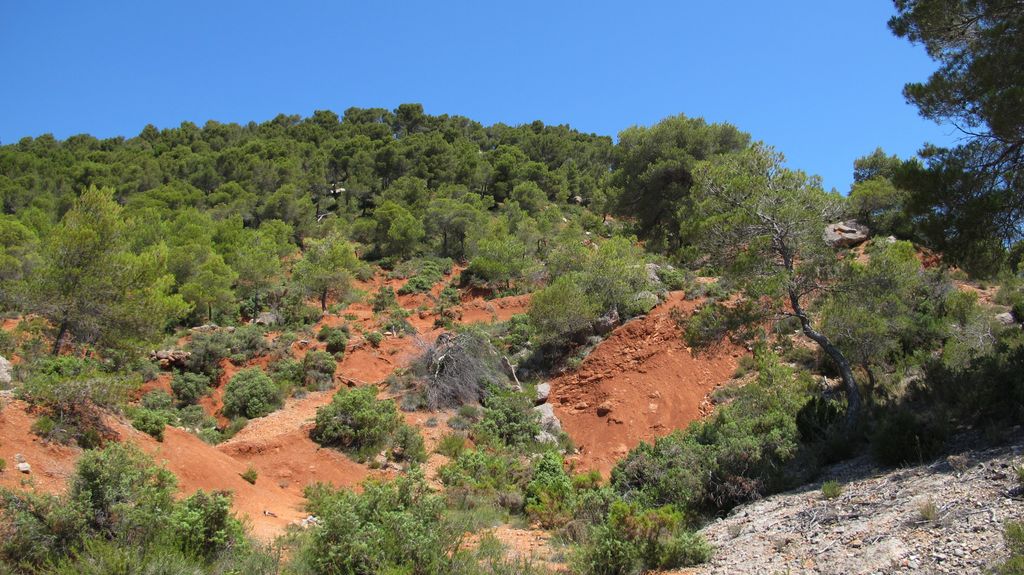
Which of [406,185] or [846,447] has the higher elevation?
[406,185]

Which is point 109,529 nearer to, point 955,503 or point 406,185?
point 955,503

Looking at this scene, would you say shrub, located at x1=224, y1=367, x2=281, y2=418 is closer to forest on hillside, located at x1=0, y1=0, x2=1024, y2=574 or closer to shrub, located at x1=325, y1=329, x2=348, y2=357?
forest on hillside, located at x1=0, y1=0, x2=1024, y2=574

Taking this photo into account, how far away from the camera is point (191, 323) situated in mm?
24844

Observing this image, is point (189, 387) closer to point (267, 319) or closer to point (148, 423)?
point (148, 423)

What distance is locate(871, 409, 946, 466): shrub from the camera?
727 centimetres

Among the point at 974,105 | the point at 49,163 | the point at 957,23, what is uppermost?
the point at 49,163

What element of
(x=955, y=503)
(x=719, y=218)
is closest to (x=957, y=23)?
(x=719, y=218)

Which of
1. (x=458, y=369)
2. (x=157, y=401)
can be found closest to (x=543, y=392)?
(x=458, y=369)

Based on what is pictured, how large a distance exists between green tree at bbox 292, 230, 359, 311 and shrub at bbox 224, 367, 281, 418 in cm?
1137

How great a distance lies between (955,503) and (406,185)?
39865 mm

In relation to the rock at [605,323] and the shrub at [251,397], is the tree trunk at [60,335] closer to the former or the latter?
the shrub at [251,397]

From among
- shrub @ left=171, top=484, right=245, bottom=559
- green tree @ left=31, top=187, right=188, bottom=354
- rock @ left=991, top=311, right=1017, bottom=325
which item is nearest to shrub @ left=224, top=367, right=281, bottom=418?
green tree @ left=31, top=187, right=188, bottom=354

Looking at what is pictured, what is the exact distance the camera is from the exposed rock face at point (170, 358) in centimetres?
1798

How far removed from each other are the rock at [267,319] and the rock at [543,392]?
12.8m
